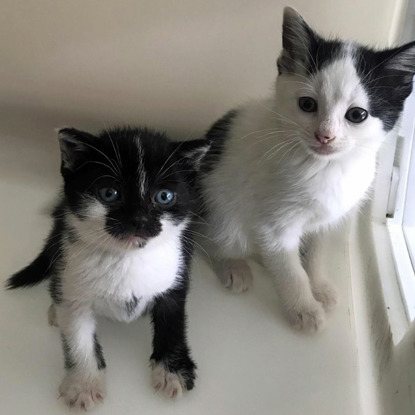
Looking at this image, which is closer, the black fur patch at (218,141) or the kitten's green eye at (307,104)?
the kitten's green eye at (307,104)

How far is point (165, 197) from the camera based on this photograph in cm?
96

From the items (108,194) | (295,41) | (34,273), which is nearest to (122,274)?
(108,194)

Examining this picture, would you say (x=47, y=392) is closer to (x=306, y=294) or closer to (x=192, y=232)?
(x=192, y=232)

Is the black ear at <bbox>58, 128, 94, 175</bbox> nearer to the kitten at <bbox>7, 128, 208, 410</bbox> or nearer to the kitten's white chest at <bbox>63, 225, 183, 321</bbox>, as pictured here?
the kitten at <bbox>7, 128, 208, 410</bbox>

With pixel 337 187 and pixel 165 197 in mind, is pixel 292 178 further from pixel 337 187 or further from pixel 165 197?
pixel 165 197

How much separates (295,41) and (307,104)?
0.14 meters

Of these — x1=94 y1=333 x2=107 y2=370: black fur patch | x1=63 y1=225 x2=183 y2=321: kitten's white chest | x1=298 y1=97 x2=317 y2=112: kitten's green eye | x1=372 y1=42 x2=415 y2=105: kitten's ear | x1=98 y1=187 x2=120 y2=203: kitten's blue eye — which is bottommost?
x1=94 y1=333 x2=107 y2=370: black fur patch

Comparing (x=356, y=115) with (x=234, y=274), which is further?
(x=234, y=274)

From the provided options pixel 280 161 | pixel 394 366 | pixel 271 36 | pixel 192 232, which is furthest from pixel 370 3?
pixel 394 366

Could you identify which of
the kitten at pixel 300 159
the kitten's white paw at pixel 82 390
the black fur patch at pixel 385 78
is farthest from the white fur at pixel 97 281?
the black fur patch at pixel 385 78

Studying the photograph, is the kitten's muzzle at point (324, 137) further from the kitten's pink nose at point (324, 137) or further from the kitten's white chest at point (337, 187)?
the kitten's white chest at point (337, 187)

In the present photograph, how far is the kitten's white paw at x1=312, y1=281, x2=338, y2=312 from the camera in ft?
4.25

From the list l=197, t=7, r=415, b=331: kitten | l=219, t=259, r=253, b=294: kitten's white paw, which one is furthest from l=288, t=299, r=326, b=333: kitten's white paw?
l=219, t=259, r=253, b=294: kitten's white paw

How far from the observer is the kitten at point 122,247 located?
0.93 meters
